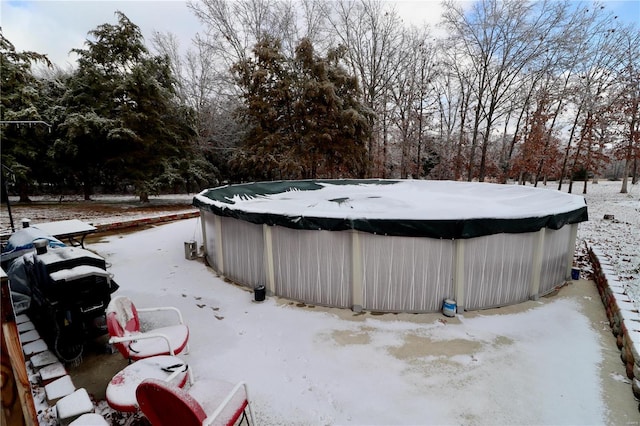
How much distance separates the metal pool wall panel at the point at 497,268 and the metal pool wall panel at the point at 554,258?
385 millimetres

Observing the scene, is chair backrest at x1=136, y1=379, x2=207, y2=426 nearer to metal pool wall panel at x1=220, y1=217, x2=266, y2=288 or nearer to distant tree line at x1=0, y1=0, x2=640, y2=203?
metal pool wall panel at x1=220, y1=217, x2=266, y2=288

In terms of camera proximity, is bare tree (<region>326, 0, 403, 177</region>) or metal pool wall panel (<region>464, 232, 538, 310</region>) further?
bare tree (<region>326, 0, 403, 177</region>)

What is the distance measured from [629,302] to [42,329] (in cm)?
672

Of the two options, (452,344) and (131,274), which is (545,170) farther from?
(131,274)

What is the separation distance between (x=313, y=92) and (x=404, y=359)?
456 inches

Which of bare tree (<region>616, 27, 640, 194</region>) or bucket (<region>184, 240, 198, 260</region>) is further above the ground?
bare tree (<region>616, 27, 640, 194</region>)

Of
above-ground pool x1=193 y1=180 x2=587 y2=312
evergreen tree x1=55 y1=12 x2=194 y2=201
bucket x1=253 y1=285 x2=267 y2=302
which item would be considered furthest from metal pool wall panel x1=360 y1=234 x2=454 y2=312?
evergreen tree x1=55 y1=12 x2=194 y2=201

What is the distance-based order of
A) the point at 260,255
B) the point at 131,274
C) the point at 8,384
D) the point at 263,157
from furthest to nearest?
the point at 263,157, the point at 131,274, the point at 260,255, the point at 8,384

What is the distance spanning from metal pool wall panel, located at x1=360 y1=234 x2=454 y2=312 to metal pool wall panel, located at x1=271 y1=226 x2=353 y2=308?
0.90 ft

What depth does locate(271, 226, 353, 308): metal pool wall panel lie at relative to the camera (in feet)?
12.9

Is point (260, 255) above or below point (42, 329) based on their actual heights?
above

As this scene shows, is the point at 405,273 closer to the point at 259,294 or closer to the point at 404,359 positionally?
the point at 404,359

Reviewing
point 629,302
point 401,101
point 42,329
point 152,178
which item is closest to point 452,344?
point 629,302

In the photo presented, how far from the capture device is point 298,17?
54.6 feet
